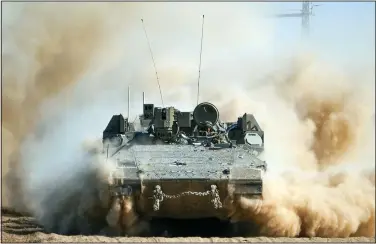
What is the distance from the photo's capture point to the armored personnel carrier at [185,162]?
18344mm

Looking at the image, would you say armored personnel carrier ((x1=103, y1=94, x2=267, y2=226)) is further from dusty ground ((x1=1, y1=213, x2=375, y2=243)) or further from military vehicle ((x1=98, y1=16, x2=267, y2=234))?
dusty ground ((x1=1, y1=213, x2=375, y2=243))

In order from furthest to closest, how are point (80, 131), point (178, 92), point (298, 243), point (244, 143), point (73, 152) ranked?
point (178, 92), point (80, 131), point (73, 152), point (244, 143), point (298, 243)

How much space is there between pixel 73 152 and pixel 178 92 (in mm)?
7582

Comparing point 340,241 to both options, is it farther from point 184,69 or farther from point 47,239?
point 184,69

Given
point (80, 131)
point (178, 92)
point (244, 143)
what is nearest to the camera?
point (244, 143)

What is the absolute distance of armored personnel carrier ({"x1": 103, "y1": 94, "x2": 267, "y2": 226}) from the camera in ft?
60.2

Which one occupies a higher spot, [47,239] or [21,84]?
[21,84]

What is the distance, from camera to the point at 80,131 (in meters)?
29.4

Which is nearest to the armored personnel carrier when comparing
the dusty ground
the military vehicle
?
the military vehicle

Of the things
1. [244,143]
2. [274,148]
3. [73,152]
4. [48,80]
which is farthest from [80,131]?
[244,143]

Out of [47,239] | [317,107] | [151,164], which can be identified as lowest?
[47,239]

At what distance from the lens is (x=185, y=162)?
759 inches

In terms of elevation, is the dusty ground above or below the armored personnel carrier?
below

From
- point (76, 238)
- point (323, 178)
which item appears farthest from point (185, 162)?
point (323, 178)
